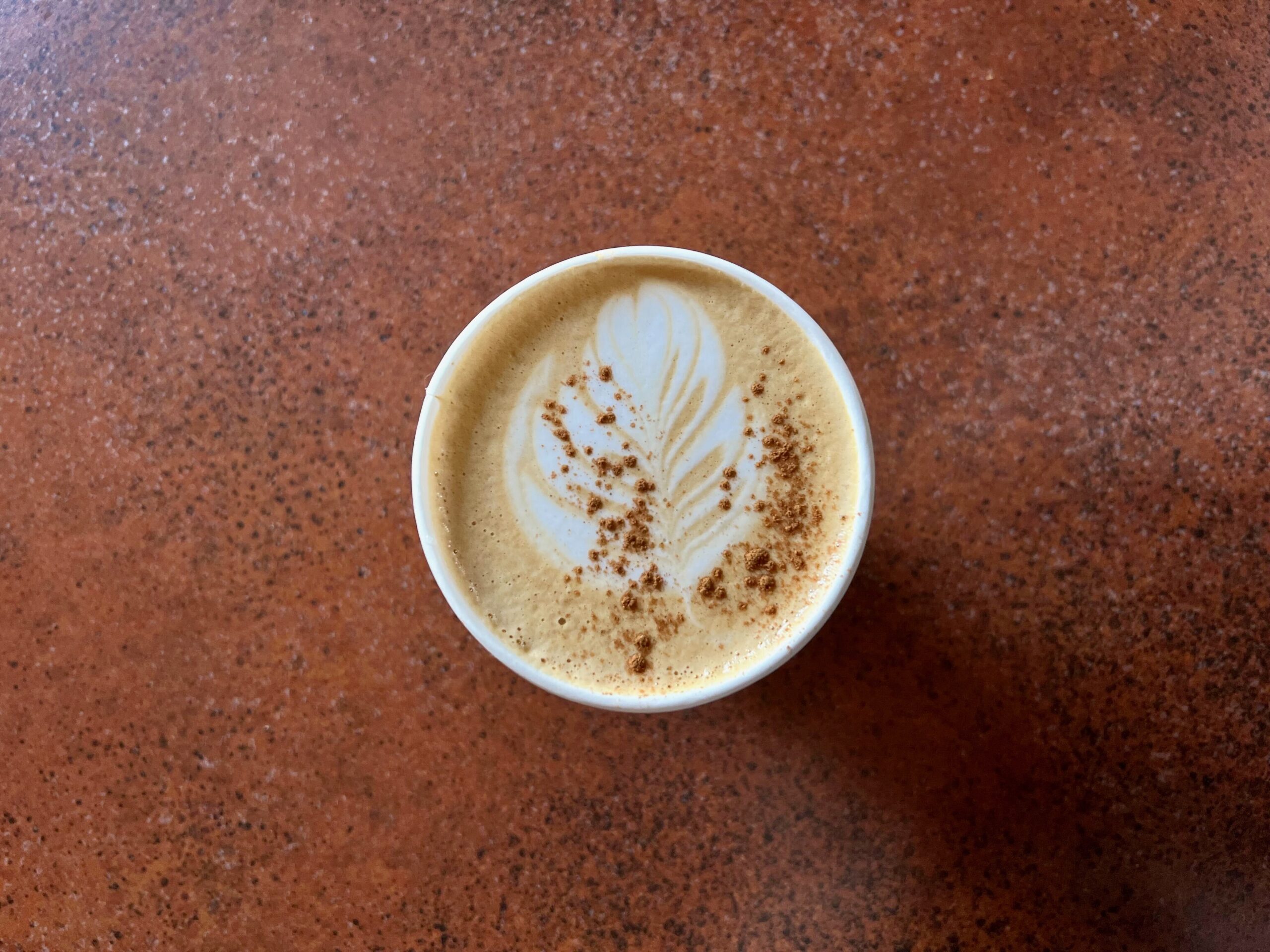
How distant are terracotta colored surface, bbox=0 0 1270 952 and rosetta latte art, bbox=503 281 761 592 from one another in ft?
1.03

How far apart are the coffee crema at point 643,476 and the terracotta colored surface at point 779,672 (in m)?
0.28

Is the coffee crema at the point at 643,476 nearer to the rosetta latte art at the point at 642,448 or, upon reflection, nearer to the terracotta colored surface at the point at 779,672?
the rosetta latte art at the point at 642,448

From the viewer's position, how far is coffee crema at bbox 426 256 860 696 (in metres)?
0.88

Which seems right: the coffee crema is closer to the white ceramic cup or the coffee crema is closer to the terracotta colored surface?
the white ceramic cup

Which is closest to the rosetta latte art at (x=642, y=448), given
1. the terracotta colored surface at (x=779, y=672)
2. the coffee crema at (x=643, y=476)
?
the coffee crema at (x=643, y=476)

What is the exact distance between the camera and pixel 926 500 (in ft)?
3.70

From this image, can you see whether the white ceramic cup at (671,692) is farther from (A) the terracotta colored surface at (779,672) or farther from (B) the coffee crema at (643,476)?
(A) the terracotta colored surface at (779,672)

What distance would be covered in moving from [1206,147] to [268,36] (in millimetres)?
1298

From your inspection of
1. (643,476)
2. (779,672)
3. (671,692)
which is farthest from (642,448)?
(779,672)

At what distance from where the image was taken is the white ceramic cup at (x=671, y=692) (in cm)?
86

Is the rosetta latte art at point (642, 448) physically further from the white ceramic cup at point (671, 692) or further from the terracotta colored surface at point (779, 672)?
the terracotta colored surface at point (779, 672)

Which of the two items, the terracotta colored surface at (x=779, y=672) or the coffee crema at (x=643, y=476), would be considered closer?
the coffee crema at (x=643, y=476)

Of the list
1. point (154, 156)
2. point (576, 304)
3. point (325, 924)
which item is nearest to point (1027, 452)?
point (576, 304)

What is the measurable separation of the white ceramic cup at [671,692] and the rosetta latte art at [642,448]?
7cm
